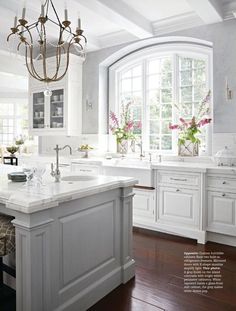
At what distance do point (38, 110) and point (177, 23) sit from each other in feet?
Result: 9.44

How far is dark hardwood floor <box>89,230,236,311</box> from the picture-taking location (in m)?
2.12

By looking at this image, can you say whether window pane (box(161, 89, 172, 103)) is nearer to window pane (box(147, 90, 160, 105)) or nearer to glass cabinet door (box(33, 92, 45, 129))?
window pane (box(147, 90, 160, 105))

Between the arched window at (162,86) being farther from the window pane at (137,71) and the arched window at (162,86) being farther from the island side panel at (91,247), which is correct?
the island side panel at (91,247)

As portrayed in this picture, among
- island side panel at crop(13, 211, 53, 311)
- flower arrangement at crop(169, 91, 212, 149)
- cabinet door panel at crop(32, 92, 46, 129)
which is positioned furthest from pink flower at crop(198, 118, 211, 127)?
island side panel at crop(13, 211, 53, 311)

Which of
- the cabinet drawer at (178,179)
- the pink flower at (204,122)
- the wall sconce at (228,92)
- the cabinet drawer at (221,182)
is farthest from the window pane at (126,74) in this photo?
the cabinet drawer at (221,182)

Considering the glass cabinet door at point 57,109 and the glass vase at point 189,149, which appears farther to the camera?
the glass cabinet door at point 57,109

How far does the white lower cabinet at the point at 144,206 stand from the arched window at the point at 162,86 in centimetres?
99

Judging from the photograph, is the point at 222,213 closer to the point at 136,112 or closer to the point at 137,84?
the point at 136,112

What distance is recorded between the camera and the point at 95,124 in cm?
496

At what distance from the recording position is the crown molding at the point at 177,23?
3827 mm

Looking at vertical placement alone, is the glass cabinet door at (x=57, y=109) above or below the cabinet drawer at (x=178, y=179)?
above

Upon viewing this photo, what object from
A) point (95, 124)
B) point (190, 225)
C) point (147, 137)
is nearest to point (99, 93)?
point (95, 124)

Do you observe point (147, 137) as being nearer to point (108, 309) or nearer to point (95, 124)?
point (95, 124)

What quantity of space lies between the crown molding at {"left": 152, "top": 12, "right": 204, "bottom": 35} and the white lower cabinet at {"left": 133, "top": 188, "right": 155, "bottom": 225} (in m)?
2.35
